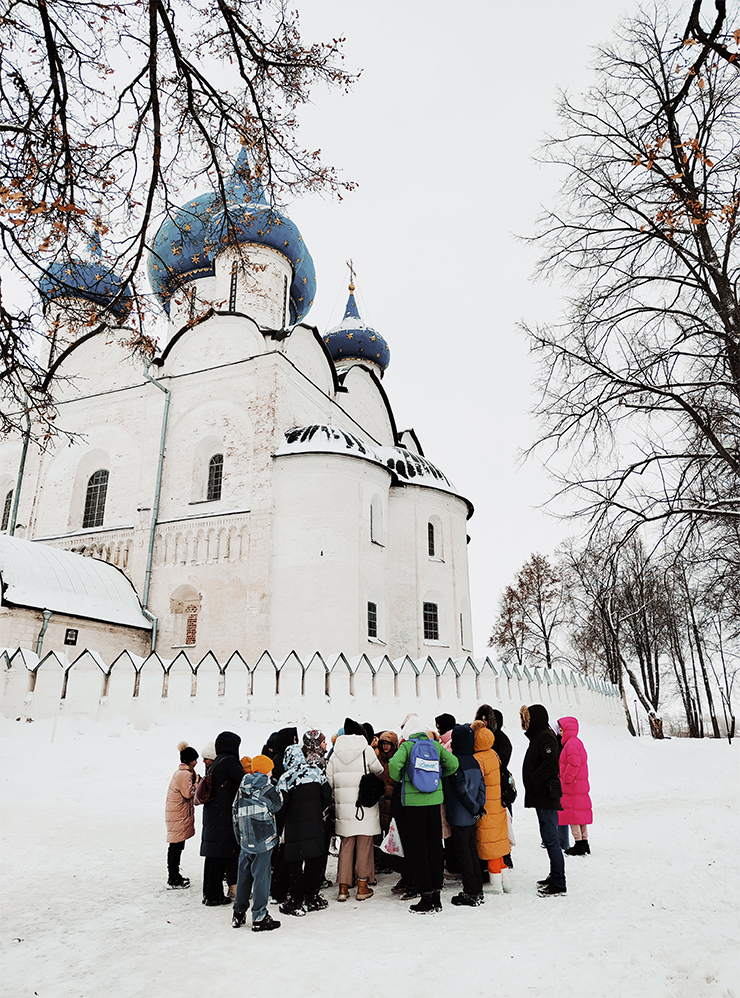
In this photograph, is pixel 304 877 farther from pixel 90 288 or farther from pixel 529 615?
pixel 529 615

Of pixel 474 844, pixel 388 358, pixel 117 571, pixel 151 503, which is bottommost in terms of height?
pixel 474 844

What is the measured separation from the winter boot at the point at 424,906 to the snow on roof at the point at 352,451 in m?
15.2

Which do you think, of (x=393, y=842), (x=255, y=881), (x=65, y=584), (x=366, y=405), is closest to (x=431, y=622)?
(x=366, y=405)

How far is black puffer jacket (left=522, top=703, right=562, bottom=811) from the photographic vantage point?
558cm

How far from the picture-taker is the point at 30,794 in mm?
9758

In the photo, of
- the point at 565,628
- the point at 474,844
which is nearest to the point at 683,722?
the point at 565,628

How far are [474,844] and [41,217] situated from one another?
5.57 meters

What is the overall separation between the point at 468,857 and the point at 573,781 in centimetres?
220

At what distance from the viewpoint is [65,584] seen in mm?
18234

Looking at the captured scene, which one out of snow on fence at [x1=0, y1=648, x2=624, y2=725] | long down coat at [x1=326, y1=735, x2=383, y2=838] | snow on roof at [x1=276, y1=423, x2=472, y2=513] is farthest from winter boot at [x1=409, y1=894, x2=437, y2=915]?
snow on roof at [x1=276, y1=423, x2=472, y2=513]

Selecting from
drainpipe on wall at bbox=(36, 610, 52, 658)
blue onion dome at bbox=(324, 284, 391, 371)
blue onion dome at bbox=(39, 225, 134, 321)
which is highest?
blue onion dome at bbox=(324, 284, 391, 371)

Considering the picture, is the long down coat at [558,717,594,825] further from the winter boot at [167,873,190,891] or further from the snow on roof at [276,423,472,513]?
the snow on roof at [276,423,472,513]

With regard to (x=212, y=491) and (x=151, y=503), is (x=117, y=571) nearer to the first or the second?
(x=151, y=503)

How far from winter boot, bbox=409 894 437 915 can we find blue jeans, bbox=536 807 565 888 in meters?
0.99
